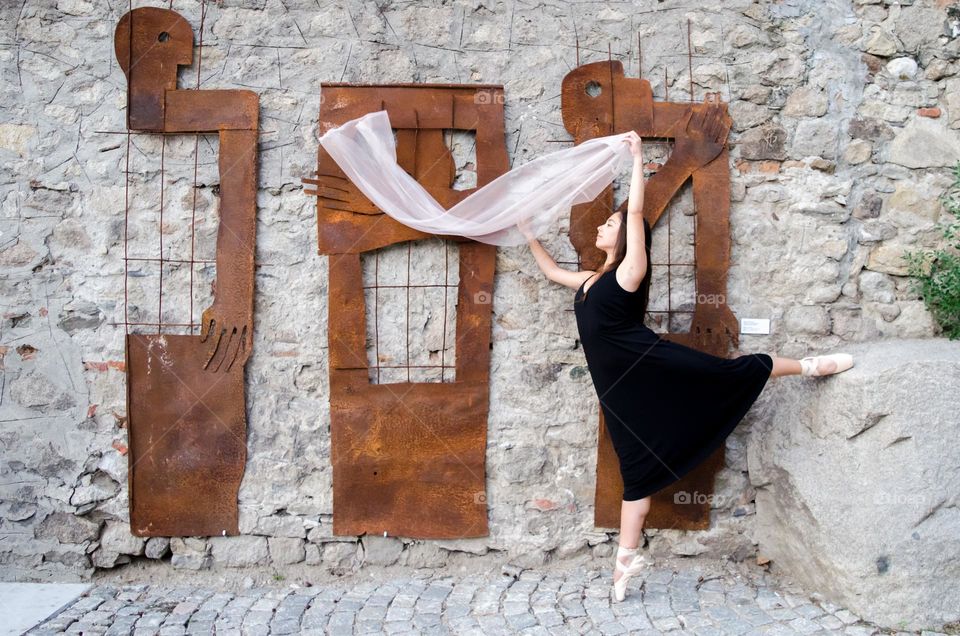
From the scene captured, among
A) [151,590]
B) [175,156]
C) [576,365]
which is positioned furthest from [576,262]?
[151,590]

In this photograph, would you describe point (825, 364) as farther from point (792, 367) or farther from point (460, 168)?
point (460, 168)

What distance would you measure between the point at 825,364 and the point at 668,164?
112 cm

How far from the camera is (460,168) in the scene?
329cm

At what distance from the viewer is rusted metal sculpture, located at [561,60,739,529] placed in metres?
3.27

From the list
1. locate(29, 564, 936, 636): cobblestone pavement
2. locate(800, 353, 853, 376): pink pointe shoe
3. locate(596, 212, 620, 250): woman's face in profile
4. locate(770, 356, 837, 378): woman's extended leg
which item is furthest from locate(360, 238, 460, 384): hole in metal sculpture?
locate(800, 353, 853, 376): pink pointe shoe

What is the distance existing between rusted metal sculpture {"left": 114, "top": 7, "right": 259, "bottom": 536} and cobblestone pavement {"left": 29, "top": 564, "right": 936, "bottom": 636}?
0.48 m

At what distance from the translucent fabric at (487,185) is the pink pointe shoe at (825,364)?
1.15 meters

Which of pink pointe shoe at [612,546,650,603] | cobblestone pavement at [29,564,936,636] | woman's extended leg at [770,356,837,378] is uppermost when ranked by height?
woman's extended leg at [770,356,837,378]

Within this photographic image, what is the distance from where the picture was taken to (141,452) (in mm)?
3283

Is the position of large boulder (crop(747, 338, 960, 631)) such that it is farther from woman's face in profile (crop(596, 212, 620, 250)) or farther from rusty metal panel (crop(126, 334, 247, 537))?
rusty metal panel (crop(126, 334, 247, 537))

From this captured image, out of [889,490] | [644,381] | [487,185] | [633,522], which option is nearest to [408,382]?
[487,185]

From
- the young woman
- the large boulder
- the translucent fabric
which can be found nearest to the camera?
the large boulder

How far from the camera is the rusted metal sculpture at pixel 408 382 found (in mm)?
3244

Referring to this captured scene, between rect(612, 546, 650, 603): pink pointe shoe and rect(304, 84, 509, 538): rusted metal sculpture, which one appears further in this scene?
rect(304, 84, 509, 538): rusted metal sculpture
